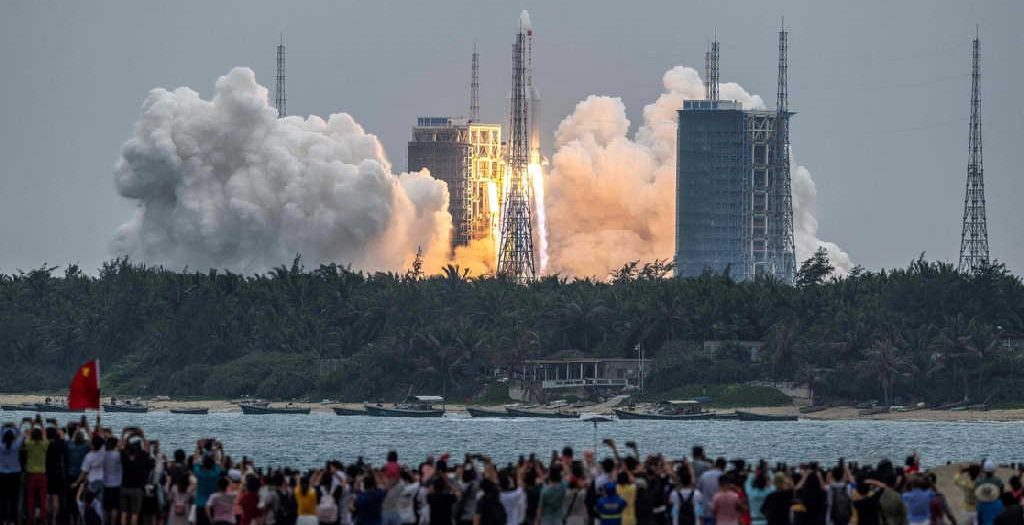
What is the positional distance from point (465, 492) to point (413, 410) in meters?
123

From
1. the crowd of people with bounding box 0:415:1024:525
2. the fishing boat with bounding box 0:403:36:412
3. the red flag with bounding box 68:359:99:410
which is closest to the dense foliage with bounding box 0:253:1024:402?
the fishing boat with bounding box 0:403:36:412

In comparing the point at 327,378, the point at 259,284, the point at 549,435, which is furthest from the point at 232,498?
the point at 259,284

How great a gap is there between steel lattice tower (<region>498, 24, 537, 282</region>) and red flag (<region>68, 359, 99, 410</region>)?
133058mm

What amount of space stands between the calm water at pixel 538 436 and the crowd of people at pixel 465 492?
190 feet

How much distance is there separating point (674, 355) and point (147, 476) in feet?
404

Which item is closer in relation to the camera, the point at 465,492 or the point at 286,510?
the point at 286,510

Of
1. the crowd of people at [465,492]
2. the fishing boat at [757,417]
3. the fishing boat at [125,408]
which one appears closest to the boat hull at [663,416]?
the fishing boat at [757,417]

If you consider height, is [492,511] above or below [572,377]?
below

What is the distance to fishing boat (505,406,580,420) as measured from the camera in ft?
536

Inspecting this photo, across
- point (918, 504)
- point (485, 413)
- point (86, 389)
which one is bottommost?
point (918, 504)

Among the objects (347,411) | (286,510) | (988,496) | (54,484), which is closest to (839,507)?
(988,496)

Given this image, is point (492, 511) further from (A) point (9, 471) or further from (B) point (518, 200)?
(B) point (518, 200)

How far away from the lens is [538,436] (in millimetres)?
139000

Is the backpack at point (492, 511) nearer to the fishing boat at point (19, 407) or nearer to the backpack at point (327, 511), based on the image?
the backpack at point (327, 511)
